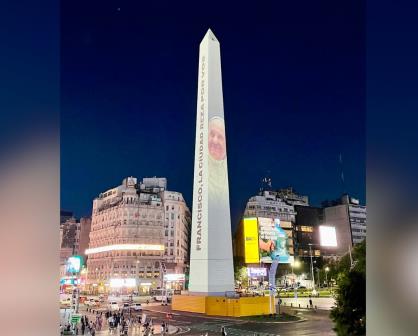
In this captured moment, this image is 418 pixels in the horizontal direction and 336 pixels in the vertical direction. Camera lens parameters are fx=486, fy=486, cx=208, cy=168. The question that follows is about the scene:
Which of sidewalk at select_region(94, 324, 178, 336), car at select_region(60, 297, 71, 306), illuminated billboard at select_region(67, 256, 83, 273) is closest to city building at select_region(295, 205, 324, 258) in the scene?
illuminated billboard at select_region(67, 256, 83, 273)

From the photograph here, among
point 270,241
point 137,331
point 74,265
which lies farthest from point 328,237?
point 74,265

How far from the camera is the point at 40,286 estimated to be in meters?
3.81

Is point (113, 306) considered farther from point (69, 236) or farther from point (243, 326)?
point (69, 236)

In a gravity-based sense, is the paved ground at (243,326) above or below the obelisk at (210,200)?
below

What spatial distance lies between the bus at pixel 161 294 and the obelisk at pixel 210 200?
2.31ft

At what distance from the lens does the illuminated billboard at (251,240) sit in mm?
12969

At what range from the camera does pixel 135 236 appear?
10469 mm

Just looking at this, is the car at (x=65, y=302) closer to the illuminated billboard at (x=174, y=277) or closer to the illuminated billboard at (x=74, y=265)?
the illuminated billboard at (x=74, y=265)

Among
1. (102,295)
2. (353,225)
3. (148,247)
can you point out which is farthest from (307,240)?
(102,295)

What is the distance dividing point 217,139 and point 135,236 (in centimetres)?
274

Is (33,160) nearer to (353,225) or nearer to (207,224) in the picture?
(207,224)

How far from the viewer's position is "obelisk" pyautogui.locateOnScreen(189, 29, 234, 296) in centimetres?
962

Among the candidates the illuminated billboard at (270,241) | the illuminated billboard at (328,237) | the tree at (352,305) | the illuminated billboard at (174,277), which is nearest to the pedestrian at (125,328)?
the illuminated billboard at (174,277)

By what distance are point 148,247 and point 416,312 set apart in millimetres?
8027
